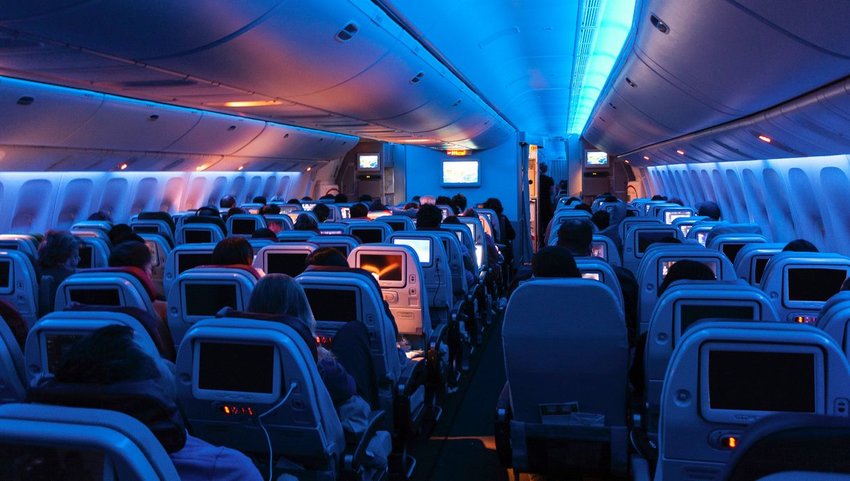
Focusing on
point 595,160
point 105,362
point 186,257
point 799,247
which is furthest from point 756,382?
point 595,160

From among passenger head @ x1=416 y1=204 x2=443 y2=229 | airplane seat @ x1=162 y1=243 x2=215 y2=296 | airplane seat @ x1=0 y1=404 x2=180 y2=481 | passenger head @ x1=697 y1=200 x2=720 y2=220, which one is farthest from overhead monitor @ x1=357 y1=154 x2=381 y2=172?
airplane seat @ x1=0 y1=404 x2=180 y2=481

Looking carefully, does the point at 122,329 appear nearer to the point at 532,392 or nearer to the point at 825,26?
the point at 532,392

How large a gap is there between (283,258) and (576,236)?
8.87ft

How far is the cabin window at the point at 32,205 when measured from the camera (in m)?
13.5

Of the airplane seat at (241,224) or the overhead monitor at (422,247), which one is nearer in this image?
the overhead monitor at (422,247)

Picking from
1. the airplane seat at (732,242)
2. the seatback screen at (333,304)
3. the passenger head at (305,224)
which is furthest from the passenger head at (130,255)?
the airplane seat at (732,242)

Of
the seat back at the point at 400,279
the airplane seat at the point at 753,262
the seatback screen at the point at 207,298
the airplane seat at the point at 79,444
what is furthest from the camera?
the airplane seat at the point at 753,262

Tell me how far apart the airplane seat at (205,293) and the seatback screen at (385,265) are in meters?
1.64

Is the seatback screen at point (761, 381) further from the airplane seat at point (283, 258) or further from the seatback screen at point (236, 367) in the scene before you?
the airplane seat at point (283, 258)

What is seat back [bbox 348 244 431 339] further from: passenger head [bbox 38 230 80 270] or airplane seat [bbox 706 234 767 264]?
airplane seat [bbox 706 234 767 264]

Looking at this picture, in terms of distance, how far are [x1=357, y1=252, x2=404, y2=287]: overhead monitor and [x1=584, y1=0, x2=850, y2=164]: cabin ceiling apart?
292cm

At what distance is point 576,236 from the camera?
7.21 metres

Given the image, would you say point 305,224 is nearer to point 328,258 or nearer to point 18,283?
point 18,283

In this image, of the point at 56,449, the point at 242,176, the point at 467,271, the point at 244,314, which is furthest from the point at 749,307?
the point at 242,176
